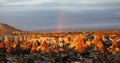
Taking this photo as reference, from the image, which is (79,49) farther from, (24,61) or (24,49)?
(24,61)

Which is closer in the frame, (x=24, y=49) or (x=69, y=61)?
(x=69, y=61)

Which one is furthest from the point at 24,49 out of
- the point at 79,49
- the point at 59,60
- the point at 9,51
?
the point at 59,60

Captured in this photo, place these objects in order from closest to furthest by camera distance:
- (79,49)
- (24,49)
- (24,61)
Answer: (24,61), (79,49), (24,49)

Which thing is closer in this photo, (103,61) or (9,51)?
(103,61)

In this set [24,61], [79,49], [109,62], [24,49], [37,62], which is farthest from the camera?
[24,49]

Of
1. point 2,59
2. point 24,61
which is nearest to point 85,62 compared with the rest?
point 24,61

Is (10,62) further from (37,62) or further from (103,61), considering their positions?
(103,61)

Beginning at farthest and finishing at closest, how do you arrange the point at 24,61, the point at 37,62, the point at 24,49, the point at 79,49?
the point at 24,49 → the point at 79,49 → the point at 37,62 → the point at 24,61
